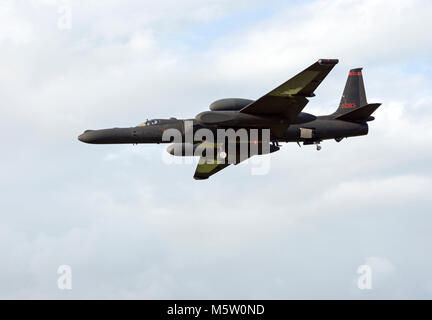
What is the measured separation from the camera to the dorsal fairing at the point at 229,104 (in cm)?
4259

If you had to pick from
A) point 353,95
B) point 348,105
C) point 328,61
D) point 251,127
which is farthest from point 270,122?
point 353,95

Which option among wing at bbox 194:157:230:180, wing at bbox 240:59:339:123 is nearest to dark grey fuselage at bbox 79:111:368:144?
wing at bbox 240:59:339:123

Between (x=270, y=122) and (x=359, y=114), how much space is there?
647cm

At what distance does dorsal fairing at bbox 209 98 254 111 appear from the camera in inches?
1677

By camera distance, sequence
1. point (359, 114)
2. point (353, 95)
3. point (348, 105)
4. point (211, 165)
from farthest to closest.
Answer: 1. point (211, 165)
2. point (353, 95)
3. point (348, 105)
4. point (359, 114)

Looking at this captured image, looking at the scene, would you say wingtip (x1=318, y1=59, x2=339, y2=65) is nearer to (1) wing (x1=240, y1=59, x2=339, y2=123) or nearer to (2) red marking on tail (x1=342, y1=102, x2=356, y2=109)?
(1) wing (x1=240, y1=59, x2=339, y2=123)

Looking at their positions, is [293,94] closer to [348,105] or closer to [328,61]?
[328,61]

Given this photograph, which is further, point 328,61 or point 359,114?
point 359,114

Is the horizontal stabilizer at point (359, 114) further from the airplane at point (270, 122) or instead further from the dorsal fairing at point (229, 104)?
the dorsal fairing at point (229, 104)

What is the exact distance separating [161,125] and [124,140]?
2433 millimetres

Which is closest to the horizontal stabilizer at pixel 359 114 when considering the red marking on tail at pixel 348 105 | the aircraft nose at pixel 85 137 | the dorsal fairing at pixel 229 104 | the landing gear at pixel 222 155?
the red marking on tail at pixel 348 105

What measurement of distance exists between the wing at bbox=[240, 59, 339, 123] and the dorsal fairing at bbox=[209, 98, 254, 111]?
44 centimetres

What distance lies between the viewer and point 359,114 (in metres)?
46.5

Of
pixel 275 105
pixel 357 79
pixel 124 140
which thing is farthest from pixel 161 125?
pixel 357 79
